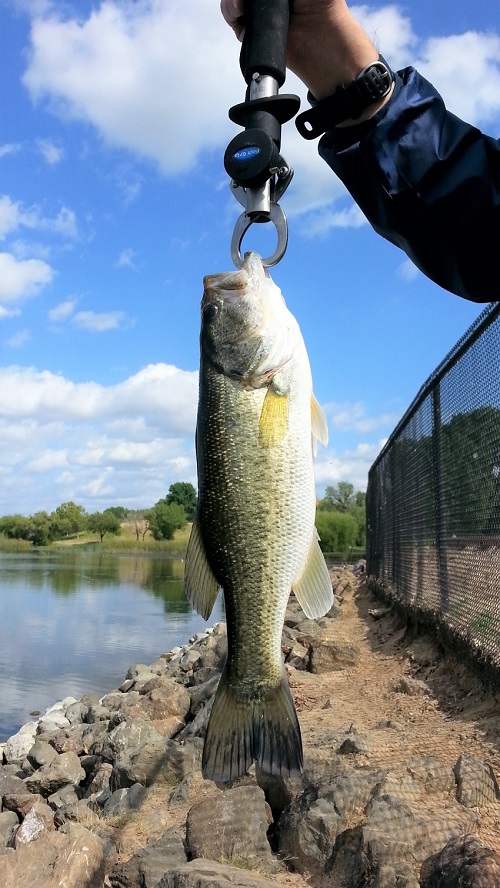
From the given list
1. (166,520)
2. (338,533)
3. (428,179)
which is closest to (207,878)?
(428,179)

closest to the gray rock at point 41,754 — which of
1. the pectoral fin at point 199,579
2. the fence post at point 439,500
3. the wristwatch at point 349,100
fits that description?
the fence post at point 439,500

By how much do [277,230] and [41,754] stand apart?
8.12 metres

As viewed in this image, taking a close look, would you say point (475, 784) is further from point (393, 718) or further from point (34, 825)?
point (34, 825)

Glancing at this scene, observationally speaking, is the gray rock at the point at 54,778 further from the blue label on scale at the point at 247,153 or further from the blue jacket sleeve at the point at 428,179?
the blue label on scale at the point at 247,153

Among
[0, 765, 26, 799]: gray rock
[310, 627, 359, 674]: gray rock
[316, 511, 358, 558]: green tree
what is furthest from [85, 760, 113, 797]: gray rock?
[316, 511, 358, 558]: green tree

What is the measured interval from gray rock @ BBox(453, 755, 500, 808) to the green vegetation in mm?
71959

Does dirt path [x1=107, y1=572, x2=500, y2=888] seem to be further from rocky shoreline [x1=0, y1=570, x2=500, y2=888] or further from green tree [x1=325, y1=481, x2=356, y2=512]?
green tree [x1=325, y1=481, x2=356, y2=512]

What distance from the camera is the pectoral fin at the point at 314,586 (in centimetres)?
270

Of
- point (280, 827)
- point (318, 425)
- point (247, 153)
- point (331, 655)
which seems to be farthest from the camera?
point (331, 655)

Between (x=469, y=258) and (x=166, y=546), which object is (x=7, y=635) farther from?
(x=166, y=546)

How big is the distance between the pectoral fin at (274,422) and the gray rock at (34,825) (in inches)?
166

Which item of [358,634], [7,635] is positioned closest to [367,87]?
[358,634]

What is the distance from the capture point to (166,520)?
251ft

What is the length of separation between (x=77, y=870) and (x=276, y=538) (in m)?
2.48
